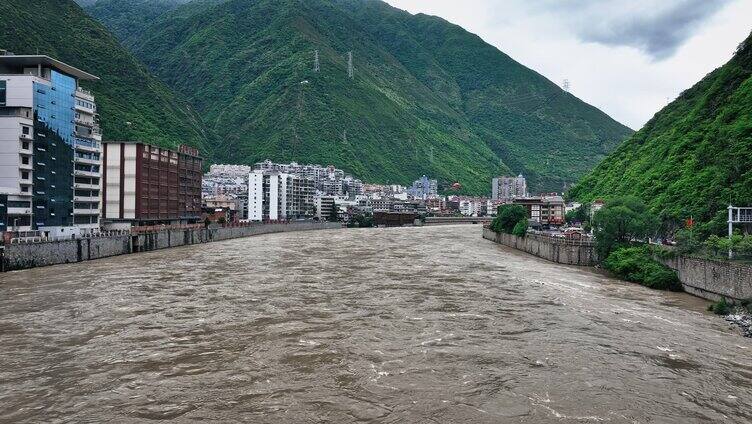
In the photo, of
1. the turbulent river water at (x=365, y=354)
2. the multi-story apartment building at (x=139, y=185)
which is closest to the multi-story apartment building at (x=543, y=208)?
the multi-story apartment building at (x=139, y=185)

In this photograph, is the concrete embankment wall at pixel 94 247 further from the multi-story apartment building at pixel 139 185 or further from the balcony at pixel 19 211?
the multi-story apartment building at pixel 139 185

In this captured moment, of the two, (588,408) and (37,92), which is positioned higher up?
(37,92)

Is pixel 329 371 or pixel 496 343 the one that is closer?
pixel 329 371

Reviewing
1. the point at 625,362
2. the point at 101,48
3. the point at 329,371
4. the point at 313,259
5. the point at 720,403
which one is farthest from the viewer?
the point at 101,48

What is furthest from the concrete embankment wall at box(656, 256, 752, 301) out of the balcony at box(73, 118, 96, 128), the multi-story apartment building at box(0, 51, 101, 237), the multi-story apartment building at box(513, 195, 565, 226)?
the multi-story apartment building at box(513, 195, 565, 226)

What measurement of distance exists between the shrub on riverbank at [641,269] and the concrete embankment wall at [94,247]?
5388 cm

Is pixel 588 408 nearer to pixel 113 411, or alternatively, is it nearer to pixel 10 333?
pixel 113 411

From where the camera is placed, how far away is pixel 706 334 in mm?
24375

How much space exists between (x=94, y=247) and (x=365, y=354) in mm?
50118

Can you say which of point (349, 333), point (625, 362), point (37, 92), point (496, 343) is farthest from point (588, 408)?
point (37, 92)

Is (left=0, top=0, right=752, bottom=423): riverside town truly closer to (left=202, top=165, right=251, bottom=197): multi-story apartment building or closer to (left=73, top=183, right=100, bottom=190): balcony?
(left=73, top=183, right=100, bottom=190): balcony

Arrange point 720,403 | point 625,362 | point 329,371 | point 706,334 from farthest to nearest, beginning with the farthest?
1. point 706,334
2. point 625,362
3. point 329,371
4. point 720,403

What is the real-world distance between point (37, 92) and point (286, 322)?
5340 cm

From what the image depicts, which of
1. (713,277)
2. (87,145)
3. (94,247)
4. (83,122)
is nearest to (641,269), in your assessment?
(713,277)
